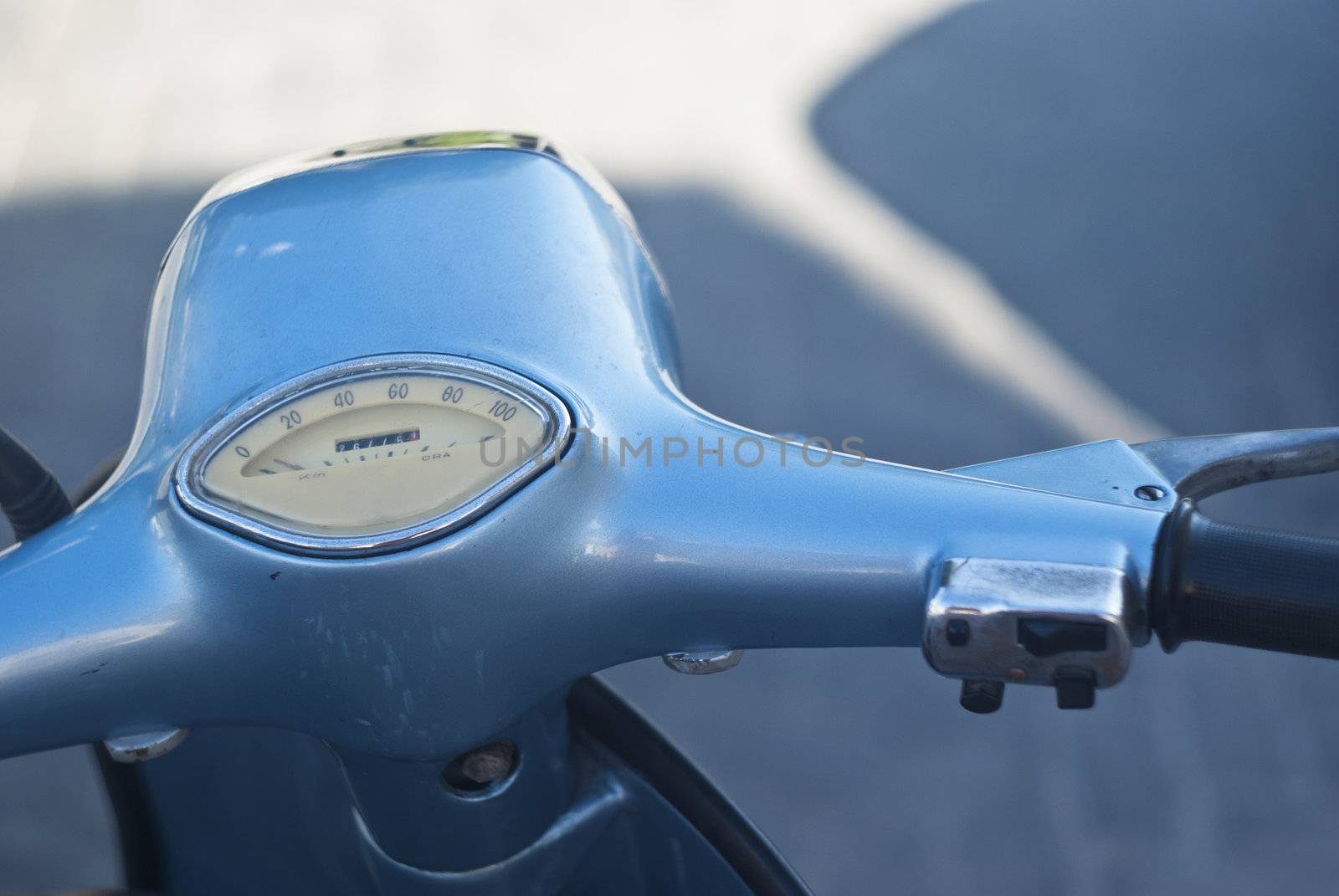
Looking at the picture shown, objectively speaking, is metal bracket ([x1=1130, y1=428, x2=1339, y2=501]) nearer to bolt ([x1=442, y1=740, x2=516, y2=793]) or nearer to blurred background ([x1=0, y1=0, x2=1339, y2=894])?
bolt ([x1=442, y1=740, x2=516, y2=793])

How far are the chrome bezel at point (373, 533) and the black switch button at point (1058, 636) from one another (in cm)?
16

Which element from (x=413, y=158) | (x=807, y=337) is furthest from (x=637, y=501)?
(x=807, y=337)

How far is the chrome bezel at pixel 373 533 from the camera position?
19.5 inches

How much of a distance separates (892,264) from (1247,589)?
1.24 metres

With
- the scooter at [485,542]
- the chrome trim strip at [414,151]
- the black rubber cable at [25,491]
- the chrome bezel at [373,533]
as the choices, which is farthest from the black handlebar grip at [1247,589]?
the black rubber cable at [25,491]

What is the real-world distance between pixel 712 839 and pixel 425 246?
28 centimetres

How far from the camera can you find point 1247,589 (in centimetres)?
46

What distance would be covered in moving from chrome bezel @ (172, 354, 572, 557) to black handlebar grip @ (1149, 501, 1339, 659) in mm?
204

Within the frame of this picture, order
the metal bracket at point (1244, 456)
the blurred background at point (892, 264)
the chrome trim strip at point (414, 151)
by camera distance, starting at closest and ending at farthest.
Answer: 1. the metal bracket at point (1244, 456)
2. the chrome trim strip at point (414, 151)
3. the blurred background at point (892, 264)

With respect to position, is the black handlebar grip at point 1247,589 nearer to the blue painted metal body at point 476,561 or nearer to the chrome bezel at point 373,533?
the blue painted metal body at point 476,561

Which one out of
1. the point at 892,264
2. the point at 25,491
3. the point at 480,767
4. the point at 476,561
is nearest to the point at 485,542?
the point at 476,561

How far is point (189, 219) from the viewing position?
68cm

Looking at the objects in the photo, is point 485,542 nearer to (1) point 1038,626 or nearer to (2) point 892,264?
(1) point 1038,626

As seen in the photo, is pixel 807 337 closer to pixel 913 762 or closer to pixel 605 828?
pixel 913 762
